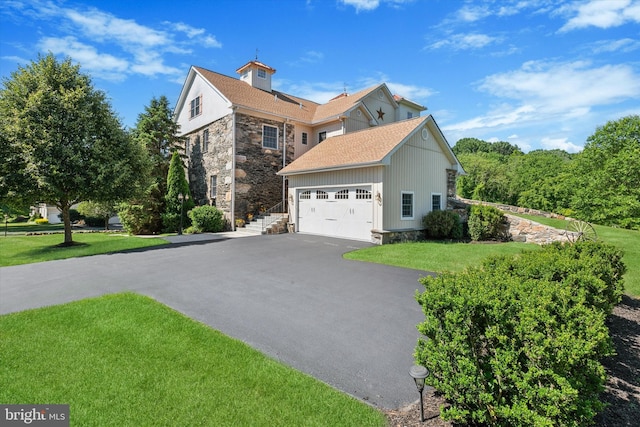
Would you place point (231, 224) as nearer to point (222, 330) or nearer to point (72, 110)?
point (72, 110)

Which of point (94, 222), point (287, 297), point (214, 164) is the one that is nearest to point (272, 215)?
point (214, 164)

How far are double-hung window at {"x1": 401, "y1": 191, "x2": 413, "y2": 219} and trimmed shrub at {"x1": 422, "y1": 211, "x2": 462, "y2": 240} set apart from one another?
104 centimetres

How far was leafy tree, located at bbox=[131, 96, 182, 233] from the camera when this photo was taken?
19328 mm

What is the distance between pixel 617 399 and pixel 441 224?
11.5 m

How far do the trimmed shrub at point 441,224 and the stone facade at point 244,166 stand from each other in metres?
9.32

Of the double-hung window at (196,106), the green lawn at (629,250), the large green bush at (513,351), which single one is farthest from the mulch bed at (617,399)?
the double-hung window at (196,106)

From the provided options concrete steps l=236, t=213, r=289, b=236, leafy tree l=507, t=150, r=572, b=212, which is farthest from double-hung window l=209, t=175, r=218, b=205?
leafy tree l=507, t=150, r=572, b=212

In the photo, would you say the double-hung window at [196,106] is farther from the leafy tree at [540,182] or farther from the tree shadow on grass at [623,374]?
the leafy tree at [540,182]

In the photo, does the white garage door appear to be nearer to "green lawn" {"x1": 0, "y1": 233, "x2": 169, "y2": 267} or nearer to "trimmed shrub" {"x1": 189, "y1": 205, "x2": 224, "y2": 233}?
"trimmed shrub" {"x1": 189, "y1": 205, "x2": 224, "y2": 233}

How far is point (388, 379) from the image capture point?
332 cm

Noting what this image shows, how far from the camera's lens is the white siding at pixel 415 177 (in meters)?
→ 12.9

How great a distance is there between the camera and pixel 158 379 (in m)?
3.23

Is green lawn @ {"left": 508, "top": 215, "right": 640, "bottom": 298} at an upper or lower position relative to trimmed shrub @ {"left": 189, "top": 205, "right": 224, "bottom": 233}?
lower

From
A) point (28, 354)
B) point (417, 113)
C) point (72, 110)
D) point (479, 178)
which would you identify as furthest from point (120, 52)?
point (479, 178)
